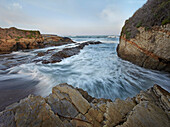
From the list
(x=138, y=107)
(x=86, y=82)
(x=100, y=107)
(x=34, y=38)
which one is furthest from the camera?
(x=34, y=38)

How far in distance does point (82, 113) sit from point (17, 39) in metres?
16.4

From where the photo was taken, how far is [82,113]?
1703 millimetres

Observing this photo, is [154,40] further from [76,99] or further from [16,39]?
[16,39]

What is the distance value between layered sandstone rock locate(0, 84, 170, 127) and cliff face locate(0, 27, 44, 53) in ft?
47.6

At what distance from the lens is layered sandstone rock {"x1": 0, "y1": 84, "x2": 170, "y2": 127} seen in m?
1.42

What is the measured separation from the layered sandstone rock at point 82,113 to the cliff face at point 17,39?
1450 cm

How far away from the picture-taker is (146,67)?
5.58 metres

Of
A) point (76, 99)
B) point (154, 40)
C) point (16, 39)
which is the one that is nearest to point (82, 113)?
point (76, 99)

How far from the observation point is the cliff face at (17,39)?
1096 cm

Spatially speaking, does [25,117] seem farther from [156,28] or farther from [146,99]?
[156,28]

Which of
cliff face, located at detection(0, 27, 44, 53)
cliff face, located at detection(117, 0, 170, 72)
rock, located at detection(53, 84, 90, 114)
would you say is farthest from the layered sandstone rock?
cliff face, located at detection(0, 27, 44, 53)

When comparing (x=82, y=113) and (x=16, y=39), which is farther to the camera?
(x=16, y=39)

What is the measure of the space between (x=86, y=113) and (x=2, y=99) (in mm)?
3165

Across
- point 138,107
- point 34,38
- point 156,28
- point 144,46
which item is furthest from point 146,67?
point 34,38
